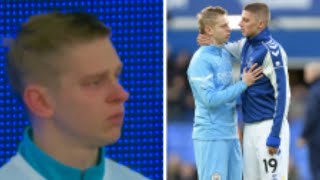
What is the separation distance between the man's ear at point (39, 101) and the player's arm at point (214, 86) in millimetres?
2094

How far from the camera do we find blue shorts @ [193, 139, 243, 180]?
3246 millimetres

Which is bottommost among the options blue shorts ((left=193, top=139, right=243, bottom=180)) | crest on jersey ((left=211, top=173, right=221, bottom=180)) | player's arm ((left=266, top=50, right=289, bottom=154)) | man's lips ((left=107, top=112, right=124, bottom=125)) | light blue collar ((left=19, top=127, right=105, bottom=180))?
crest on jersey ((left=211, top=173, right=221, bottom=180))

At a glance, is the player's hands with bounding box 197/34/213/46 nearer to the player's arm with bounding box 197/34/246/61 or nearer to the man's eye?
the player's arm with bounding box 197/34/246/61

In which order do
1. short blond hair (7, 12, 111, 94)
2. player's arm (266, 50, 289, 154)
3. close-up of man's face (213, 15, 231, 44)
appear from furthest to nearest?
close-up of man's face (213, 15, 231, 44) < player's arm (266, 50, 289, 154) < short blond hair (7, 12, 111, 94)

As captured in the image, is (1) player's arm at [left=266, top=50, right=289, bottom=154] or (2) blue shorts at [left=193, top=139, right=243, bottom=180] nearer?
(1) player's arm at [left=266, top=50, right=289, bottom=154]

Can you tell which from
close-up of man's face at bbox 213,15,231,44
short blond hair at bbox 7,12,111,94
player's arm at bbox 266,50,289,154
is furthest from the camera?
close-up of man's face at bbox 213,15,231,44

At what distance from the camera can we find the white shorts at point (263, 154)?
10.4 feet

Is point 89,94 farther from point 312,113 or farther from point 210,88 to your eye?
point 312,113

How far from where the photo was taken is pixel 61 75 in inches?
43.8

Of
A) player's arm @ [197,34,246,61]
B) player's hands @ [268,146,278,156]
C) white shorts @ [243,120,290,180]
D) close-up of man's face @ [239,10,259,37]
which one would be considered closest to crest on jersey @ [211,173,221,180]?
white shorts @ [243,120,290,180]

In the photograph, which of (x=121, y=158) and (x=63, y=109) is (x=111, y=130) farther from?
(x=121, y=158)

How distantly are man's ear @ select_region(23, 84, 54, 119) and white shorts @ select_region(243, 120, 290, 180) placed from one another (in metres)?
2.16

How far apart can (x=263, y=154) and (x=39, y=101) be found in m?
2.17

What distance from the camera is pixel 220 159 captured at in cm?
325
